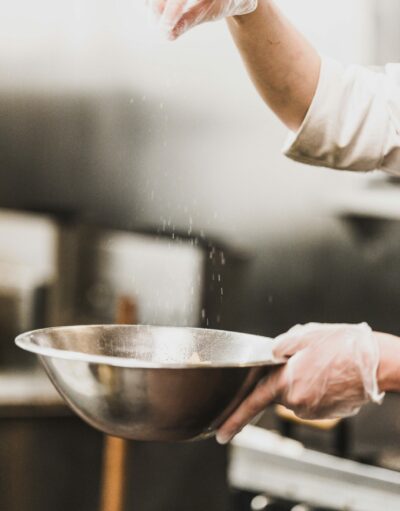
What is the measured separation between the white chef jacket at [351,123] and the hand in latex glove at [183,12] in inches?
10.0

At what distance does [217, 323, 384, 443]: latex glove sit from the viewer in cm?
104

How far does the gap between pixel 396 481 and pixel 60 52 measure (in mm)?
1448

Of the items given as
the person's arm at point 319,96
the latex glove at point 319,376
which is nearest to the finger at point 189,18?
the person's arm at point 319,96

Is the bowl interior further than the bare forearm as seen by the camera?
No

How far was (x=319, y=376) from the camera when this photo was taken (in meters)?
1.09

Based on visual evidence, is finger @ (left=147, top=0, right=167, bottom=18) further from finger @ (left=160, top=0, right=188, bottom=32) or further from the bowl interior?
the bowl interior

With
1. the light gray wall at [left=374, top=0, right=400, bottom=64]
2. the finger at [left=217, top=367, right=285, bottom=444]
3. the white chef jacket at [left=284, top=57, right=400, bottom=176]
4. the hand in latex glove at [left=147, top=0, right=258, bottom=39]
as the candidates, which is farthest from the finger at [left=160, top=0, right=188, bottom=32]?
the light gray wall at [left=374, top=0, right=400, bottom=64]

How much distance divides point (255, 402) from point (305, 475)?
1.09m

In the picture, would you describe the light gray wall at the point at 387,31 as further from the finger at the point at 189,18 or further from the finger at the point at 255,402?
the finger at the point at 255,402

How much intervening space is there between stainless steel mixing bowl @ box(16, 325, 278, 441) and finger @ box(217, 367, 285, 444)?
16 mm

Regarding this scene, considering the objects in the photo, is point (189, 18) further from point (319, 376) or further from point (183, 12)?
point (319, 376)

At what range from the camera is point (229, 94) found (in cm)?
253

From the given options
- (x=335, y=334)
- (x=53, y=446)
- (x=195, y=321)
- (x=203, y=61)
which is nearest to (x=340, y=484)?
(x=195, y=321)

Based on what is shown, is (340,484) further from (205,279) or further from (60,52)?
(60,52)
